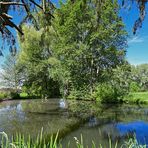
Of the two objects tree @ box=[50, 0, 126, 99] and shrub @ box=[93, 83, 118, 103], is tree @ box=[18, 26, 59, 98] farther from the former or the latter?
shrub @ box=[93, 83, 118, 103]

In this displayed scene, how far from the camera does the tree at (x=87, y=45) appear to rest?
25.3 meters

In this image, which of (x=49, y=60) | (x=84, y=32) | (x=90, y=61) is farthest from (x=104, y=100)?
(x=49, y=60)

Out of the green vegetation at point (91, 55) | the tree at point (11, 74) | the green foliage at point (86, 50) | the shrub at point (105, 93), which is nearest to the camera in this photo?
the shrub at point (105, 93)

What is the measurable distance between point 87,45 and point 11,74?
14.3 m

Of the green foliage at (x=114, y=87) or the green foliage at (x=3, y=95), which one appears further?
the green foliage at (x=3, y=95)

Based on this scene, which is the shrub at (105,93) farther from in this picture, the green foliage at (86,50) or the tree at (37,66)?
the tree at (37,66)

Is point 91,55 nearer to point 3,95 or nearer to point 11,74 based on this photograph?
point 3,95

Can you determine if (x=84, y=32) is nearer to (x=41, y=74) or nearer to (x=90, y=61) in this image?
(x=90, y=61)

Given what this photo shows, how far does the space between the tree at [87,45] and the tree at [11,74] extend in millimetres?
10591

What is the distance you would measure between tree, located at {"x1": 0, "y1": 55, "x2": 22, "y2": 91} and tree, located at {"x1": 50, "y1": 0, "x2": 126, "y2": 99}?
10.6 metres

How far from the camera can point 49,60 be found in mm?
31312

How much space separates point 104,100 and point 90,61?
4532mm

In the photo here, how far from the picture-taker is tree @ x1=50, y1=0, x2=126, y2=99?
25344mm

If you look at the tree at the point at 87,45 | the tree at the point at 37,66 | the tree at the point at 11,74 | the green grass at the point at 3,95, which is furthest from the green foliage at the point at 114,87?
the tree at the point at 11,74
